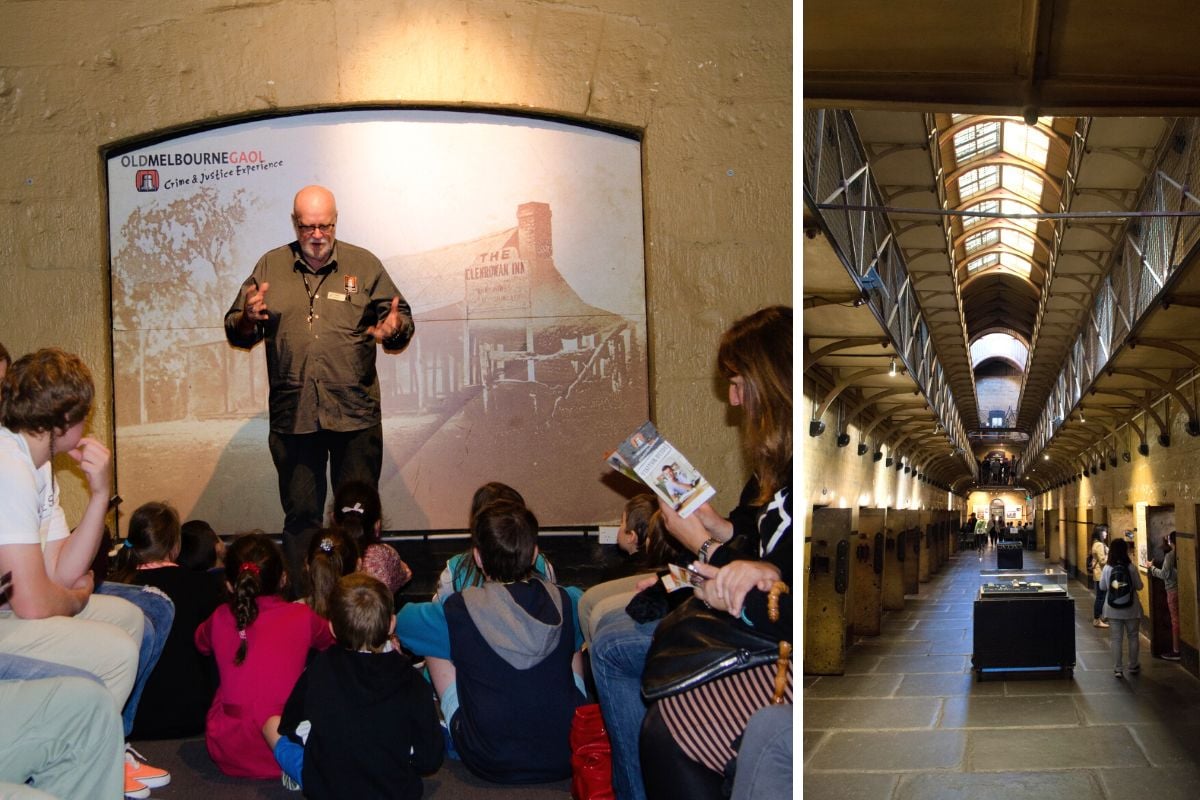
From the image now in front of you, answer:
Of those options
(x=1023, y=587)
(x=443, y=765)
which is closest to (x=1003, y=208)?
(x=1023, y=587)

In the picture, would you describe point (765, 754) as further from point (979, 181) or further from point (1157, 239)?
point (1157, 239)

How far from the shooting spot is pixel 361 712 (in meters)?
2.53

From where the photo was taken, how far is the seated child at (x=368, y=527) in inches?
131

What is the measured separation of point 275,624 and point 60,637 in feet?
2.33

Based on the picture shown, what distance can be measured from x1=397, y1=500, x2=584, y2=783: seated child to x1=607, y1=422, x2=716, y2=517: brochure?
1.12m

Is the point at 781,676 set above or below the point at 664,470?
below

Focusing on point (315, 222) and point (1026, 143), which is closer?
point (315, 222)

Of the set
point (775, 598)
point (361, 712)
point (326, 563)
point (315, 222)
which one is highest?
point (315, 222)

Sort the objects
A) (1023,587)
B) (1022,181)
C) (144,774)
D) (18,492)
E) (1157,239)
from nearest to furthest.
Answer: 1. (18,492)
2. (144,774)
3. (1023,587)
4. (1022,181)
5. (1157,239)

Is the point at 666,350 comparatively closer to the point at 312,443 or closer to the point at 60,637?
the point at 312,443

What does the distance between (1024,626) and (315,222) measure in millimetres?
2709

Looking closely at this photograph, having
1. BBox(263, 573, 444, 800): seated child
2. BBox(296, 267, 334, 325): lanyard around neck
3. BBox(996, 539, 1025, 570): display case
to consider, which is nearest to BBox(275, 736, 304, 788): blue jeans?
BBox(263, 573, 444, 800): seated child

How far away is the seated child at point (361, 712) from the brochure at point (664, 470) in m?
1.14

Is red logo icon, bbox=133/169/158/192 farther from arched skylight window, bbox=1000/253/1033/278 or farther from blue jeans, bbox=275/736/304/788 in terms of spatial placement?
arched skylight window, bbox=1000/253/1033/278
